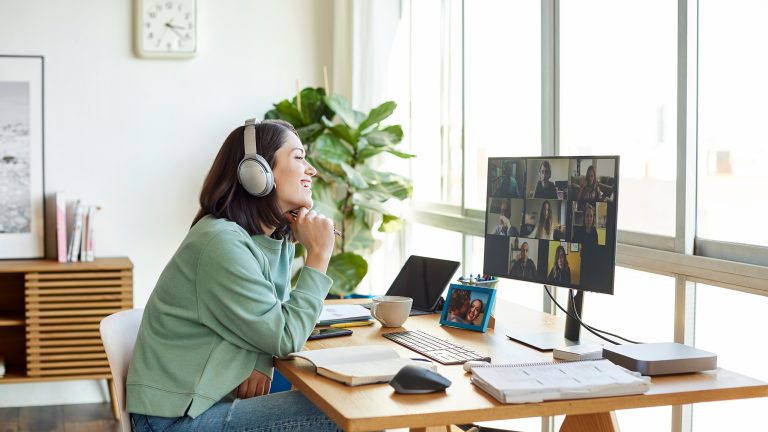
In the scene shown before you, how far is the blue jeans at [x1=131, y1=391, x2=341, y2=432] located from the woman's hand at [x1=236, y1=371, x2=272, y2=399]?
3.4 inches

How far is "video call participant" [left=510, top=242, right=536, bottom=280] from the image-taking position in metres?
2.19

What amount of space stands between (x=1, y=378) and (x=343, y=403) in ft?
9.95

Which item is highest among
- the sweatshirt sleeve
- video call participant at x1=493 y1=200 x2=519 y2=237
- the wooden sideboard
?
video call participant at x1=493 y1=200 x2=519 y2=237

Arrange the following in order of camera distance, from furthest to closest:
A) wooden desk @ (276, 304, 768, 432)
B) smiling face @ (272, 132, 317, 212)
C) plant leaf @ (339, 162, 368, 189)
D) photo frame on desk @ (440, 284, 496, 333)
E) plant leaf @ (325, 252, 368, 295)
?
plant leaf @ (325, 252, 368, 295)
plant leaf @ (339, 162, 368, 189)
photo frame on desk @ (440, 284, 496, 333)
smiling face @ (272, 132, 317, 212)
wooden desk @ (276, 304, 768, 432)

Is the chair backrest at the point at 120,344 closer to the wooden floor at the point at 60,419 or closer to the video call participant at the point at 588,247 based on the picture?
the video call participant at the point at 588,247

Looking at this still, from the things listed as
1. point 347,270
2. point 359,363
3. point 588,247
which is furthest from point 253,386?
point 347,270

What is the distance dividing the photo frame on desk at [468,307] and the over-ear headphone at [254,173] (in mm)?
620

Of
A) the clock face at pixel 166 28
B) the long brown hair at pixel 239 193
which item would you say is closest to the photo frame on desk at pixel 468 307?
the long brown hair at pixel 239 193

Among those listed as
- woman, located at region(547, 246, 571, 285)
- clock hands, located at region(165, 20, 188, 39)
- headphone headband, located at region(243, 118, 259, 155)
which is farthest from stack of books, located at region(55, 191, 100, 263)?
woman, located at region(547, 246, 571, 285)

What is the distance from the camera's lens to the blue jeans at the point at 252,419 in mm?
1859

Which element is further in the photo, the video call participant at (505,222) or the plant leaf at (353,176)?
the plant leaf at (353,176)

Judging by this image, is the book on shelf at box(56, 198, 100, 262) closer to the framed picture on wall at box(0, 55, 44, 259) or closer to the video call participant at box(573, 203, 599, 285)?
the framed picture on wall at box(0, 55, 44, 259)

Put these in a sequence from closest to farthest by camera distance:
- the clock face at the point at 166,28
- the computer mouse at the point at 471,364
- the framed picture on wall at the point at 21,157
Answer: the computer mouse at the point at 471,364
the framed picture on wall at the point at 21,157
the clock face at the point at 166,28

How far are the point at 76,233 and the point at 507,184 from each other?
266 centimetres
